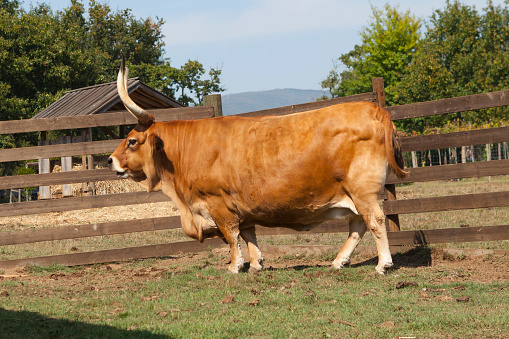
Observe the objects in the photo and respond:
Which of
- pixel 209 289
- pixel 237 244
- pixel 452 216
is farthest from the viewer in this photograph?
pixel 452 216

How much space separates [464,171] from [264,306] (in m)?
3.57

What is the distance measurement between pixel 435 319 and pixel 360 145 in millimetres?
2513

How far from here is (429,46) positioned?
3944 cm

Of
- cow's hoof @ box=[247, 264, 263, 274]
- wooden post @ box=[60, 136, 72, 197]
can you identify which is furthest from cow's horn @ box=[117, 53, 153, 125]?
wooden post @ box=[60, 136, 72, 197]

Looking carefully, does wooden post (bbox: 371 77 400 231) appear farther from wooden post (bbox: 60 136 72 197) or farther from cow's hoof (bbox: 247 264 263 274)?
wooden post (bbox: 60 136 72 197)

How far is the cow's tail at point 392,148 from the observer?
6852mm

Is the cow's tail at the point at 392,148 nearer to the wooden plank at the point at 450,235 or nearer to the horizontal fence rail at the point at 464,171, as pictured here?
the horizontal fence rail at the point at 464,171

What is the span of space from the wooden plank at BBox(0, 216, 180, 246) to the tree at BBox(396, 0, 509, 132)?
25.7 metres

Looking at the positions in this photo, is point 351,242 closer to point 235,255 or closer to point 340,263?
point 340,263

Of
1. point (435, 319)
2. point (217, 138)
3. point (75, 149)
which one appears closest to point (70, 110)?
point (75, 149)

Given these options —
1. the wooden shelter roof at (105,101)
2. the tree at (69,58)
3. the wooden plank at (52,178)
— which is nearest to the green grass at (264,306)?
the wooden plank at (52,178)

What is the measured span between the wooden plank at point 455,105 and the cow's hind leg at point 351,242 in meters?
1.62

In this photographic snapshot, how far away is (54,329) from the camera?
4.91 metres

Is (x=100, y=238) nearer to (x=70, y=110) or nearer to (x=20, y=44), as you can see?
(x=70, y=110)
